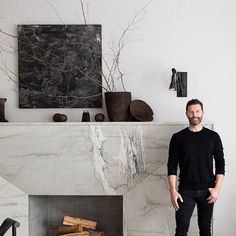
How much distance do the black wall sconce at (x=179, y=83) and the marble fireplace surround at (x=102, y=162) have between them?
0.34m

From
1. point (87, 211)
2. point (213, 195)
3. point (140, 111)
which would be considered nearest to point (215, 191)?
point (213, 195)

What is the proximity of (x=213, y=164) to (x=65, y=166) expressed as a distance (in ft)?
4.23

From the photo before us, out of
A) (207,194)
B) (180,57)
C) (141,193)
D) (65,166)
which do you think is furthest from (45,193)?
(180,57)

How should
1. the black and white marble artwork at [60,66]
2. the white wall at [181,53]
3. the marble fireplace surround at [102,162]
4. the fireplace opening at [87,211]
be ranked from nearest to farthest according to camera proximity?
the marble fireplace surround at [102,162]
the white wall at [181,53]
the black and white marble artwork at [60,66]
the fireplace opening at [87,211]

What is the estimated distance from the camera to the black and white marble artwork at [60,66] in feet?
13.4

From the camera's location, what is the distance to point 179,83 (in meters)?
3.93

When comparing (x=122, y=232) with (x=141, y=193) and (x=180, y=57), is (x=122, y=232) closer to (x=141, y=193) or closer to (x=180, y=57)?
(x=141, y=193)

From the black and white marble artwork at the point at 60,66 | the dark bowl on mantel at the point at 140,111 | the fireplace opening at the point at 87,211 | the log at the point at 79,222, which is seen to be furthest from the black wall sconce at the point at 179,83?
the log at the point at 79,222

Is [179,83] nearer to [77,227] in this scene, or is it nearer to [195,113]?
[195,113]

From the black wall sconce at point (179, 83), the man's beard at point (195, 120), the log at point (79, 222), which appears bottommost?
the log at point (79, 222)

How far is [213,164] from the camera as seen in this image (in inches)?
145

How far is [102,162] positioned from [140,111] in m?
0.58

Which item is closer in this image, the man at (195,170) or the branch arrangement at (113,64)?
the man at (195,170)

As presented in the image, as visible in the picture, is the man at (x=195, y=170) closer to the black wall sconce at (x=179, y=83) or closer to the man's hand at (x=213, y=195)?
the man's hand at (x=213, y=195)
